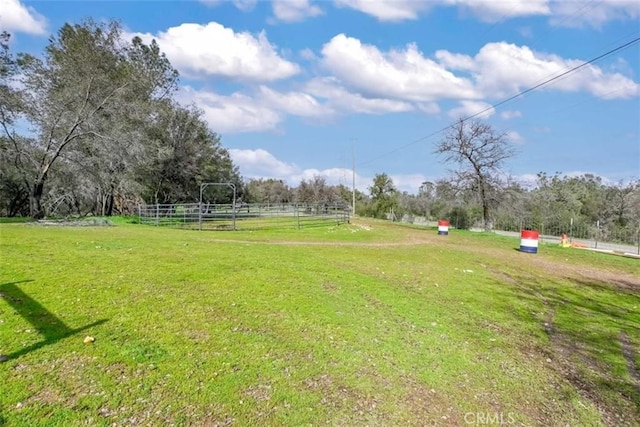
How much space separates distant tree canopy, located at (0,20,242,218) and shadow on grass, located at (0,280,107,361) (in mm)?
16159

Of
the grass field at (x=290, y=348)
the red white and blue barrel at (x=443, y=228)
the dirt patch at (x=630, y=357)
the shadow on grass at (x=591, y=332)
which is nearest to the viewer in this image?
the grass field at (x=290, y=348)

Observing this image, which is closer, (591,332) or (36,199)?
(591,332)

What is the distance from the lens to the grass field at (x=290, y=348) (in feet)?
9.32

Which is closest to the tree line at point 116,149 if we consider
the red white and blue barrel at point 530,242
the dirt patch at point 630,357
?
the red white and blue barrel at point 530,242

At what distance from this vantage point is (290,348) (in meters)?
3.85

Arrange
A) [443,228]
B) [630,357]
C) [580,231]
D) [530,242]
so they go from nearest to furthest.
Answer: [630,357]
[530,242]
[443,228]
[580,231]

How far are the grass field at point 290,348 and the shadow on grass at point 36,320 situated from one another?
0.02 metres

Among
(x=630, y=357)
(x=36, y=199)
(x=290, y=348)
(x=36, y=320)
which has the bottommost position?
(x=630, y=357)

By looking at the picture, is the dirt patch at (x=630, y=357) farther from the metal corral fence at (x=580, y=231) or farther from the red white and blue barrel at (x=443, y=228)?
the metal corral fence at (x=580, y=231)

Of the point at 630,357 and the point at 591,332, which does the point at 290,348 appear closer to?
the point at 630,357

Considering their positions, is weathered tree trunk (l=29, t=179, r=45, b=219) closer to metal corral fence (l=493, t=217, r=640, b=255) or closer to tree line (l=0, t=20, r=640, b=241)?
tree line (l=0, t=20, r=640, b=241)

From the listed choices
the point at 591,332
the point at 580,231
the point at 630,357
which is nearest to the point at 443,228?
the point at 580,231

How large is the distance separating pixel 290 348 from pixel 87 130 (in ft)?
63.6

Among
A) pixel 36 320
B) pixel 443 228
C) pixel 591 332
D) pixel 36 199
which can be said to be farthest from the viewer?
pixel 443 228
